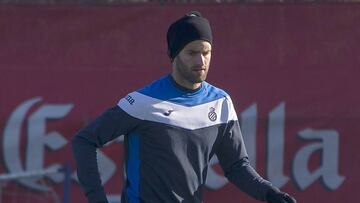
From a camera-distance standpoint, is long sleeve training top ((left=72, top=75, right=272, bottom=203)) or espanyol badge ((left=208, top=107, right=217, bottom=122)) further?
espanyol badge ((left=208, top=107, right=217, bottom=122))

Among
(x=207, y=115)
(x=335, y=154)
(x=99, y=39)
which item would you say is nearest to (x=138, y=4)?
(x=99, y=39)

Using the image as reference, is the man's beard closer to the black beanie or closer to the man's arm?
the black beanie

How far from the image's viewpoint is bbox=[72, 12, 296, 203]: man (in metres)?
5.18

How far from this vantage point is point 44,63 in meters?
8.35

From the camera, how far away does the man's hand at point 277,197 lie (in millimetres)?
5203

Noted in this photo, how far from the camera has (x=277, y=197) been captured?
5215mm

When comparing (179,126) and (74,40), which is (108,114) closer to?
(179,126)

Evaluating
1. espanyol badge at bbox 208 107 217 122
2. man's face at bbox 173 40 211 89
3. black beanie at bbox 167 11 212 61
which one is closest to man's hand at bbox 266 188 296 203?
espanyol badge at bbox 208 107 217 122

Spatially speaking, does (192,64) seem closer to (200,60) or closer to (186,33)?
(200,60)

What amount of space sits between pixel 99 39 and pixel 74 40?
17cm

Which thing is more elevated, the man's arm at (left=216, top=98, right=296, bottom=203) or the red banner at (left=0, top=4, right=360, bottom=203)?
the man's arm at (left=216, top=98, right=296, bottom=203)

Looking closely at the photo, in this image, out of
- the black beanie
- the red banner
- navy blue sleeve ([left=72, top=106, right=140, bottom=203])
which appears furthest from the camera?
the red banner

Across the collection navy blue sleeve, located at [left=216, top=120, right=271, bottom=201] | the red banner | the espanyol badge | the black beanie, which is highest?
the black beanie

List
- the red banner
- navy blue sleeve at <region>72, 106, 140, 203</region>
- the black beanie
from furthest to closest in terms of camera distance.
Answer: the red banner < the black beanie < navy blue sleeve at <region>72, 106, 140, 203</region>
